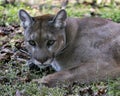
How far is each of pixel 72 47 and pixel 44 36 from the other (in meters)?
0.47

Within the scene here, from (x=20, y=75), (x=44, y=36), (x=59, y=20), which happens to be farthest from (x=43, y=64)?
(x=59, y=20)

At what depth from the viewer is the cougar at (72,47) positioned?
6.14 meters

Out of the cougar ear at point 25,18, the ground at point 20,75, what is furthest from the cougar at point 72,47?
the ground at point 20,75

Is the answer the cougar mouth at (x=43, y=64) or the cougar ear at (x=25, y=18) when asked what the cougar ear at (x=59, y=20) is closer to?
the cougar ear at (x=25, y=18)

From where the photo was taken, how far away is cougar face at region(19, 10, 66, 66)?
614 cm

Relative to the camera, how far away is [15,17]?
977 centimetres

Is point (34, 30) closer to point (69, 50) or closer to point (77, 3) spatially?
point (69, 50)

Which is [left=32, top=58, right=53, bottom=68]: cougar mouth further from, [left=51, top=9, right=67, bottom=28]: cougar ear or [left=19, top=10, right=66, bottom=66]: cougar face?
[left=51, top=9, right=67, bottom=28]: cougar ear

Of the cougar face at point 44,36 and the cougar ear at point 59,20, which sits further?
the cougar ear at point 59,20

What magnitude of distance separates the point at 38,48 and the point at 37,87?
2.01 ft

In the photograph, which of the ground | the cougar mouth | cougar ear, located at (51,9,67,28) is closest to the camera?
the ground

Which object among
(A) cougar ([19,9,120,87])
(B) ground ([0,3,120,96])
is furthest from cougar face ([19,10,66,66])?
(B) ground ([0,3,120,96])

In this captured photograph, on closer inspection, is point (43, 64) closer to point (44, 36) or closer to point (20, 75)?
point (44, 36)

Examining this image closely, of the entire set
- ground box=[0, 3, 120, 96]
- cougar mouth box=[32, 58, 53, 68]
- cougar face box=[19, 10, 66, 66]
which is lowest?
ground box=[0, 3, 120, 96]
